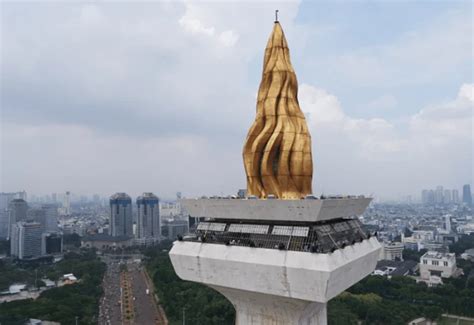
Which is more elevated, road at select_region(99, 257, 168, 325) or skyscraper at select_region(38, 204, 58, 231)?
skyscraper at select_region(38, 204, 58, 231)

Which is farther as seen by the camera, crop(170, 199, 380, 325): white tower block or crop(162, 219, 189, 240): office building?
crop(162, 219, 189, 240): office building

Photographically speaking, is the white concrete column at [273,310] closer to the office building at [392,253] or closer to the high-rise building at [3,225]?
the office building at [392,253]

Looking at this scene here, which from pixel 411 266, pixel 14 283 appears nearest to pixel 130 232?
pixel 14 283

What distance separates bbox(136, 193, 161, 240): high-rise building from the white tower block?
130 metres

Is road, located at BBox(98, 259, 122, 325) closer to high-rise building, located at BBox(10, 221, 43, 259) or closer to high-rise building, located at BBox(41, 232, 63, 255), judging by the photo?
high-rise building, located at BBox(10, 221, 43, 259)

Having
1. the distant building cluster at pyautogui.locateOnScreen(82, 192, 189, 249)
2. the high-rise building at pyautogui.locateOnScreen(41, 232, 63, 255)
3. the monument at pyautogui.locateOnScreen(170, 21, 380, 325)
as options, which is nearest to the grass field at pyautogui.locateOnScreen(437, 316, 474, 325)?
the monument at pyautogui.locateOnScreen(170, 21, 380, 325)

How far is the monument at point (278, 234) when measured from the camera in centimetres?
1506

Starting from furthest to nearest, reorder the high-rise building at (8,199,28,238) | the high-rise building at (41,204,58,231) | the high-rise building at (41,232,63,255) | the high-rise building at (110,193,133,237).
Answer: the high-rise building at (110,193,133,237), the high-rise building at (41,204,58,231), the high-rise building at (8,199,28,238), the high-rise building at (41,232,63,255)

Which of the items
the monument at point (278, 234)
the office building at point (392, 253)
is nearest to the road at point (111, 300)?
the monument at point (278, 234)

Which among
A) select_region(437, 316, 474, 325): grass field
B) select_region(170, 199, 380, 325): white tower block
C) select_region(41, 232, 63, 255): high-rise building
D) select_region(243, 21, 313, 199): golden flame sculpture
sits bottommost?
select_region(437, 316, 474, 325): grass field

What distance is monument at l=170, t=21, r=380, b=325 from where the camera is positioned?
15.1 meters

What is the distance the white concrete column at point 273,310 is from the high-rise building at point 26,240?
99848 millimetres

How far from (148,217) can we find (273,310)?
136 m

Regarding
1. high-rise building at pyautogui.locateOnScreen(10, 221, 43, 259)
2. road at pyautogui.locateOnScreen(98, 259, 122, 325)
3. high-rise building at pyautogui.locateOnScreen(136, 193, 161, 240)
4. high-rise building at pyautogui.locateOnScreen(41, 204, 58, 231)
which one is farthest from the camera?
high-rise building at pyautogui.locateOnScreen(41, 204, 58, 231)
